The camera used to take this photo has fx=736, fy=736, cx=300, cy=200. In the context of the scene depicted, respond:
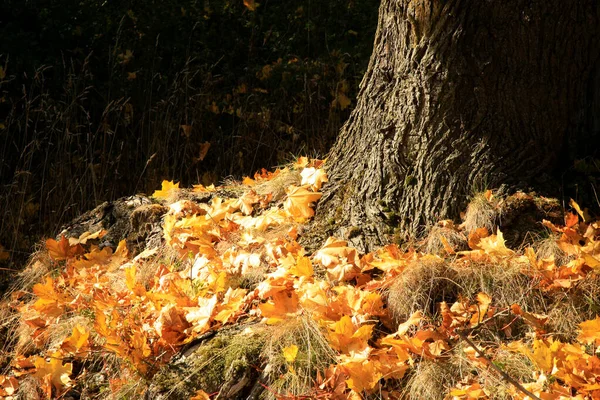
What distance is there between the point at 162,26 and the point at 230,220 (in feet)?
10.7

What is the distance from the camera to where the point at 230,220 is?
147 inches

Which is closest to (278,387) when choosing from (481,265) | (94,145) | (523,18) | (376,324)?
(376,324)

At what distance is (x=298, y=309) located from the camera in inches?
111

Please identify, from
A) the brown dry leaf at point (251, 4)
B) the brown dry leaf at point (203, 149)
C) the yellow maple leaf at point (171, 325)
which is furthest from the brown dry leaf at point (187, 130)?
the yellow maple leaf at point (171, 325)

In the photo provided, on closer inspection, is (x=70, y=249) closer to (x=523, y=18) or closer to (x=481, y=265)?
(x=481, y=265)

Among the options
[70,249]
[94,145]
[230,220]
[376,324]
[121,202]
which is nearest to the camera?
[376,324]

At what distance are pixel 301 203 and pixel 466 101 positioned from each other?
0.94 meters

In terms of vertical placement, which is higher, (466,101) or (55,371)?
(466,101)

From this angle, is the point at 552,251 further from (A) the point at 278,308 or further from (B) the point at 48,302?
(B) the point at 48,302

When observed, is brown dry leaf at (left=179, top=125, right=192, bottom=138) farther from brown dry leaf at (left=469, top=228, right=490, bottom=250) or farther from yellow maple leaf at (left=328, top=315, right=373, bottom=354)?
yellow maple leaf at (left=328, top=315, right=373, bottom=354)

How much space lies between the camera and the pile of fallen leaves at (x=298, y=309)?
2537mm

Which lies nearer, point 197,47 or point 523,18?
point 523,18

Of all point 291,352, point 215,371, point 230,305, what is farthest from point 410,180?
point 215,371

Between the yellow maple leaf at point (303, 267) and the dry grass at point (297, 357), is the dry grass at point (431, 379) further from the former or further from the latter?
the yellow maple leaf at point (303, 267)
